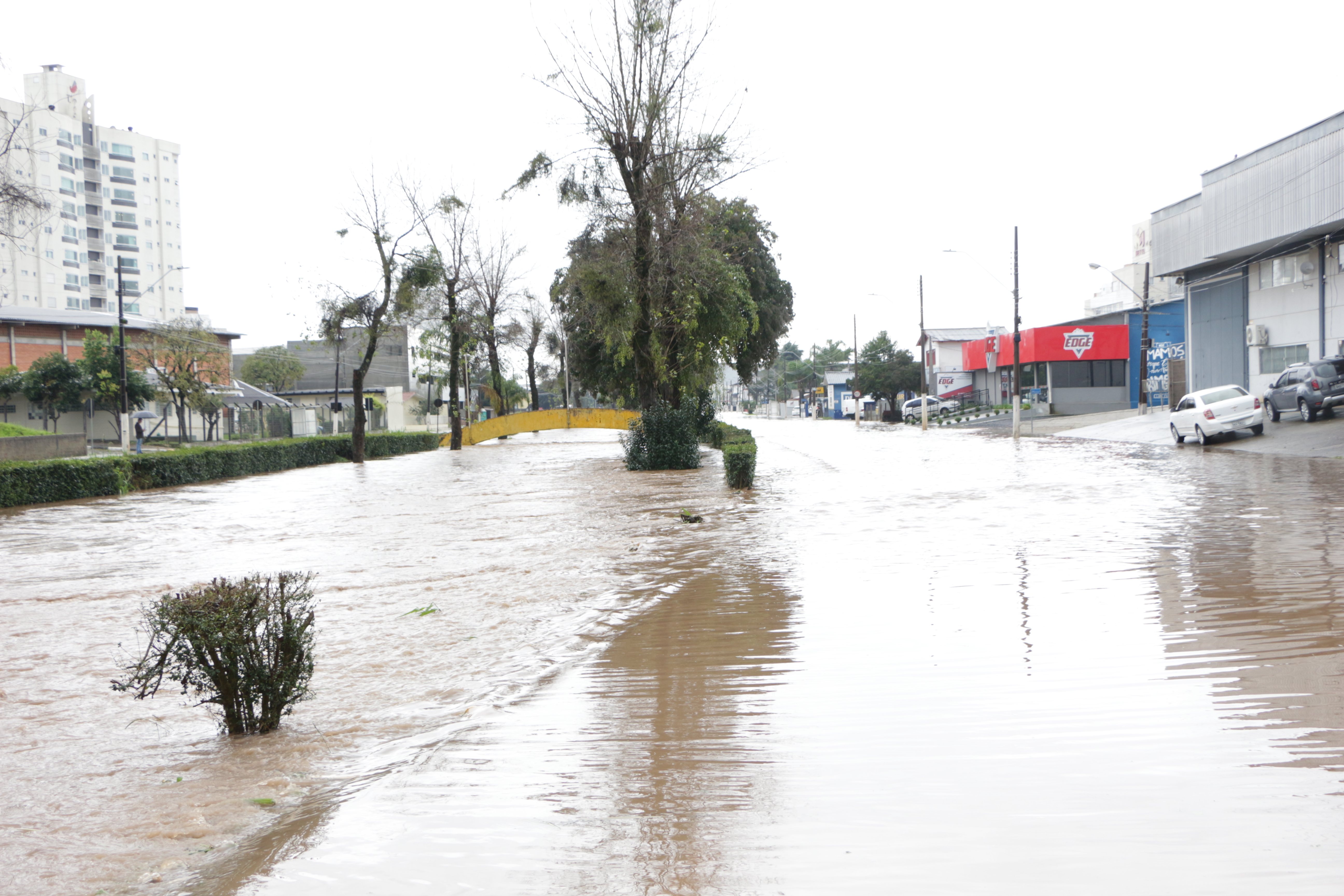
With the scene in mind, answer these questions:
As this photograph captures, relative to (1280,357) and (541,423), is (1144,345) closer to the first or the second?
(1280,357)

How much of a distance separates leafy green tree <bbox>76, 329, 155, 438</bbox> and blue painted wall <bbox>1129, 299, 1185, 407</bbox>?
53973 millimetres

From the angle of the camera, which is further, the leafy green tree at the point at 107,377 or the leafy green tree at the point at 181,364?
the leafy green tree at the point at 181,364

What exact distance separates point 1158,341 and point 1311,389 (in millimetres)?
31933

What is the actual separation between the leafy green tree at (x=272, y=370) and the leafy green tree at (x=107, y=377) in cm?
3637

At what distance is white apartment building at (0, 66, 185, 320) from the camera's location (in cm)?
9106

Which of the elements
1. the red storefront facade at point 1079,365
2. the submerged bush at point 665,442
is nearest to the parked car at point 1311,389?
the submerged bush at point 665,442

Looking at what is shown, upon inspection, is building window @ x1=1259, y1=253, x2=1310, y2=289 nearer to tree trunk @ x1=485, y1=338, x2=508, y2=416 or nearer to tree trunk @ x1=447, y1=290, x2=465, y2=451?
tree trunk @ x1=447, y1=290, x2=465, y2=451

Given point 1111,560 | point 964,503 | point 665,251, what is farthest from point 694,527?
point 665,251

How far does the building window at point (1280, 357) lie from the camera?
3650cm

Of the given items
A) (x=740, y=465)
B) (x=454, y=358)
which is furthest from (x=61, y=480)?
(x=454, y=358)

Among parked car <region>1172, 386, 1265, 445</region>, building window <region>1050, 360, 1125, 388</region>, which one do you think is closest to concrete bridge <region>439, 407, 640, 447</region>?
building window <region>1050, 360, 1125, 388</region>

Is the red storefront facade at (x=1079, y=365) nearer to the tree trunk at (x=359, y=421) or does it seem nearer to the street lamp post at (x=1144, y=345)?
the street lamp post at (x=1144, y=345)

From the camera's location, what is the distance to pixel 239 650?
19.5 ft

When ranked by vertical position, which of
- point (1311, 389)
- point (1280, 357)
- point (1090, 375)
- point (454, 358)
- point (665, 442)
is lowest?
point (665, 442)
